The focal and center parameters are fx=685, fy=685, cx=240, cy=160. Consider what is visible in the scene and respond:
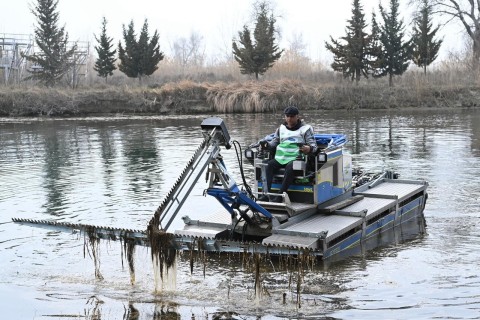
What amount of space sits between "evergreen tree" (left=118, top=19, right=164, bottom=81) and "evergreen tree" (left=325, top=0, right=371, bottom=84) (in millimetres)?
15625

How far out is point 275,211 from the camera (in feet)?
35.1

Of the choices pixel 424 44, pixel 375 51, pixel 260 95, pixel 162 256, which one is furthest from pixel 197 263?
pixel 424 44

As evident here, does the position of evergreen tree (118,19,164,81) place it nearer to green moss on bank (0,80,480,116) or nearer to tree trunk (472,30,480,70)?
green moss on bank (0,80,480,116)

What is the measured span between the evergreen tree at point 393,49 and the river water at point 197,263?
94.9 feet

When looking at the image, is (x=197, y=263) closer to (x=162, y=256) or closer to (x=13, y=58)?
(x=162, y=256)

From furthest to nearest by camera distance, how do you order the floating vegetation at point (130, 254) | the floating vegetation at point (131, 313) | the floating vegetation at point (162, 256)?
1. the floating vegetation at point (130, 254)
2. the floating vegetation at point (162, 256)
3. the floating vegetation at point (131, 313)

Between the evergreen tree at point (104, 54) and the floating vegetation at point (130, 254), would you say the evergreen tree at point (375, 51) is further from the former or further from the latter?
the floating vegetation at point (130, 254)

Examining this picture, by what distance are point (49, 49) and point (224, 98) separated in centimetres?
1944

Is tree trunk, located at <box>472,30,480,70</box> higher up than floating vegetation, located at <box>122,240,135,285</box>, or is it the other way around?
tree trunk, located at <box>472,30,480,70</box>

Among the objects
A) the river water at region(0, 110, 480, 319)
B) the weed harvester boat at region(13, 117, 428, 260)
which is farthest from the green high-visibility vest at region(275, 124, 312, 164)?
the river water at region(0, 110, 480, 319)

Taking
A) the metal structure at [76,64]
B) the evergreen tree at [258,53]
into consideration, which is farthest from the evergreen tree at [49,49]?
the evergreen tree at [258,53]

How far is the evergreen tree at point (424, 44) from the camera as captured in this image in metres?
54.7

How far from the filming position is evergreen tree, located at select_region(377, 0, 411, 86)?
52781mm

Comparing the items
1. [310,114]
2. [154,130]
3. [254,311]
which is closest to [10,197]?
[254,311]
